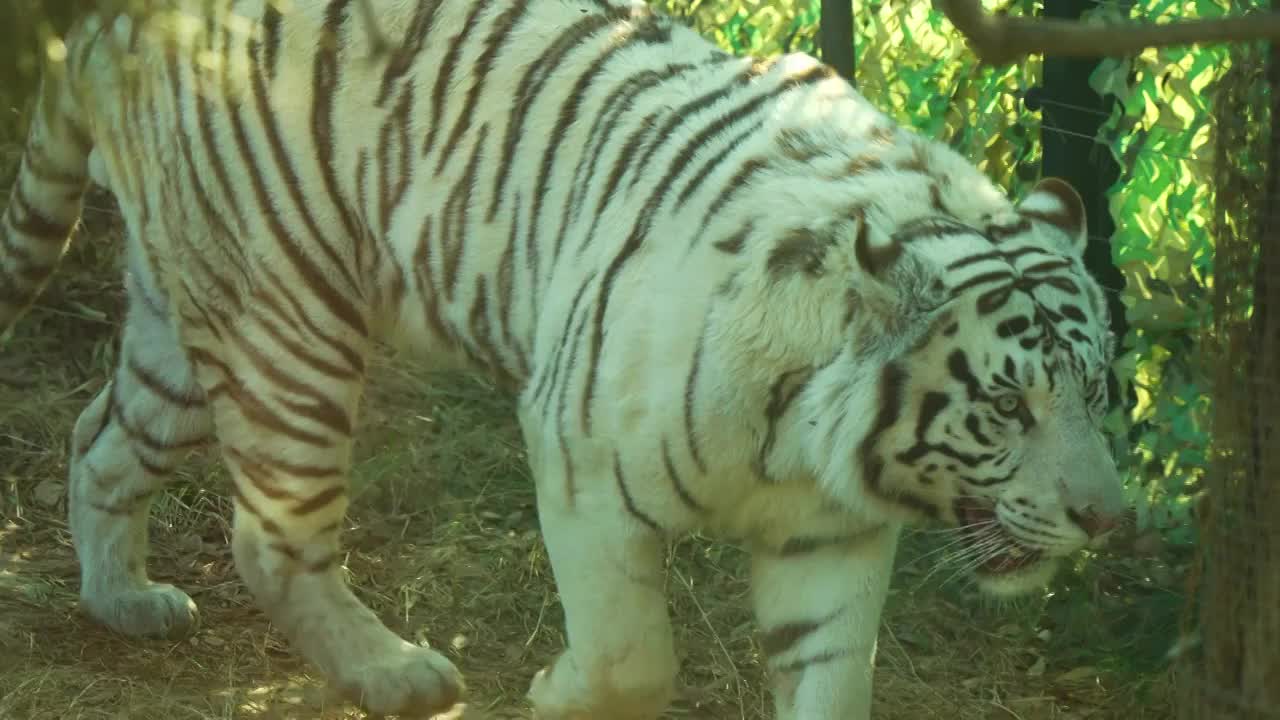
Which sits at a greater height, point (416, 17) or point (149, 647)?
point (416, 17)

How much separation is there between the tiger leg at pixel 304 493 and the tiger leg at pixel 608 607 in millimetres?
624

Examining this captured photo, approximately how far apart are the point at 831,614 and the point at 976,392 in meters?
0.56

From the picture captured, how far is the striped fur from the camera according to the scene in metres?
2.62

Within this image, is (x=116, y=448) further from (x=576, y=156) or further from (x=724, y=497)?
(x=724, y=497)

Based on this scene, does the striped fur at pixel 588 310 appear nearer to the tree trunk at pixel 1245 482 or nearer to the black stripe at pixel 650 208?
the black stripe at pixel 650 208

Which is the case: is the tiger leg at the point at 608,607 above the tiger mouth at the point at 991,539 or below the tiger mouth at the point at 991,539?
below

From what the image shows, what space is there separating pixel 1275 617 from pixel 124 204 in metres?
2.44

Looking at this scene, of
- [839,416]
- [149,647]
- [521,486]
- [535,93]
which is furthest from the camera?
[521,486]

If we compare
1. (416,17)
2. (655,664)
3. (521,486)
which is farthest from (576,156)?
(521,486)

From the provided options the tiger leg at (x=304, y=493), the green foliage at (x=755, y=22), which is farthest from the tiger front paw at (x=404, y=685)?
the green foliage at (x=755, y=22)

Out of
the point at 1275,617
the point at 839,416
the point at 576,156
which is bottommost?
the point at 1275,617

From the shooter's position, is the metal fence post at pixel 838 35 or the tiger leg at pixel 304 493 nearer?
the tiger leg at pixel 304 493

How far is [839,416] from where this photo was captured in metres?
2.63

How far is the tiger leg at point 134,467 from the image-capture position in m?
3.80
